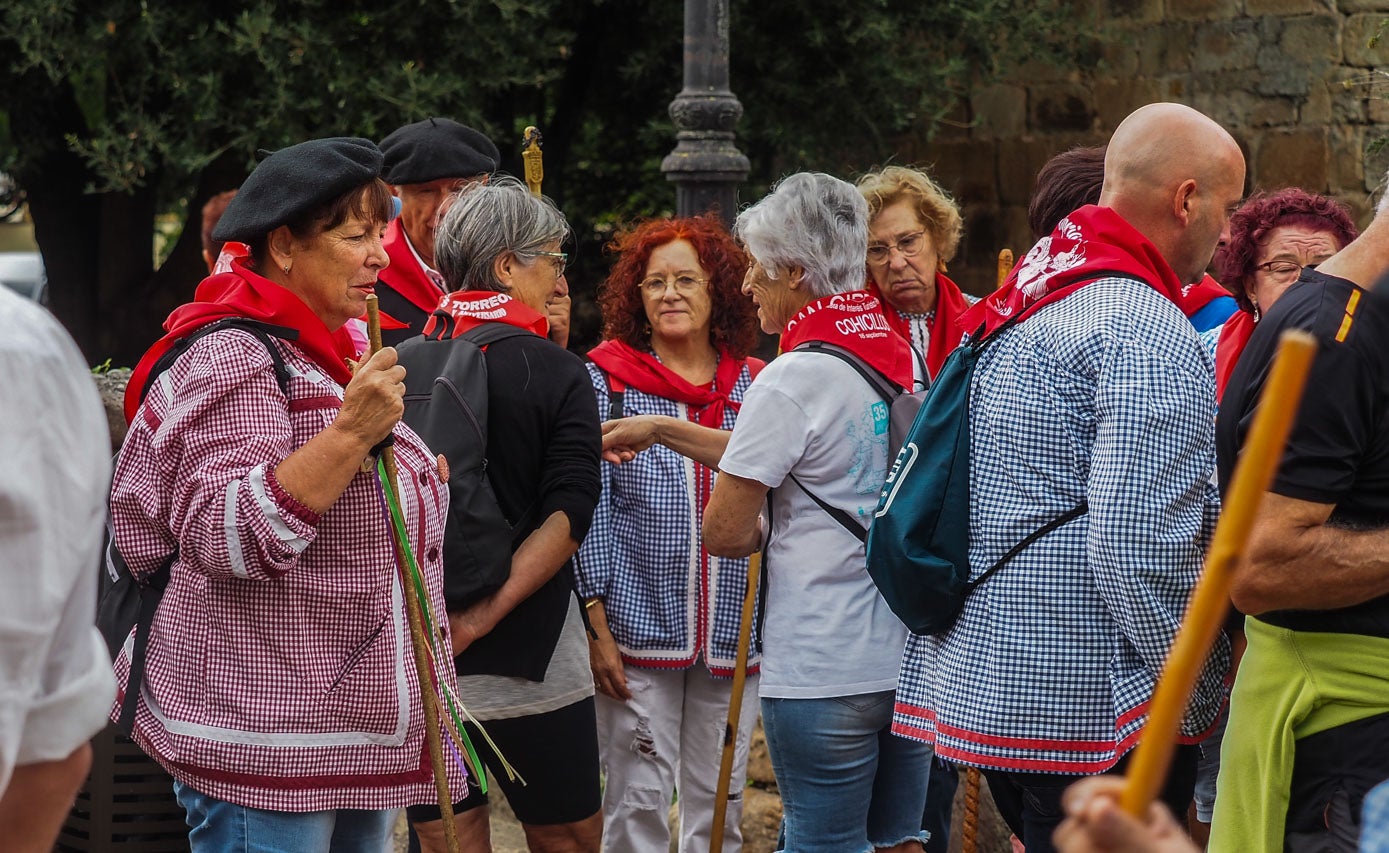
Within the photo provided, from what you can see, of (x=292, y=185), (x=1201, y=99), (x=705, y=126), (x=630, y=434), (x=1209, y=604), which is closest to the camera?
(x=1209, y=604)

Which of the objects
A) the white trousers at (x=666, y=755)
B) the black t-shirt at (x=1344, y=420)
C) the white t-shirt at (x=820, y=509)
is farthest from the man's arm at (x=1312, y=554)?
the white trousers at (x=666, y=755)

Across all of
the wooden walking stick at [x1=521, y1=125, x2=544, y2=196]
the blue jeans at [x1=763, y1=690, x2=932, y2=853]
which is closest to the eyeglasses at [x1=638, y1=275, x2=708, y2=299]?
the wooden walking stick at [x1=521, y1=125, x2=544, y2=196]

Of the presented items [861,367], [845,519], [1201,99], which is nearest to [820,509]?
[845,519]

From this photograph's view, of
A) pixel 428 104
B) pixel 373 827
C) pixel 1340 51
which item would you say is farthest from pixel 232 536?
pixel 1340 51

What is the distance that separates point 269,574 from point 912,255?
254 cm

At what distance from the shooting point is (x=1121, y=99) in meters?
9.64

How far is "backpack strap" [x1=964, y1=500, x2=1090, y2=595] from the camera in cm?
271

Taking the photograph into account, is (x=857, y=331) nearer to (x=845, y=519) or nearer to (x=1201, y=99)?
(x=845, y=519)

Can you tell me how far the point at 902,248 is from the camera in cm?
460

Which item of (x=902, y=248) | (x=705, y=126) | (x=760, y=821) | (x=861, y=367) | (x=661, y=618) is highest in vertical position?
(x=705, y=126)

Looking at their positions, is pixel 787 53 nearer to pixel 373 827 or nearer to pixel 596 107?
pixel 596 107

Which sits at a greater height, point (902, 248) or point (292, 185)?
point (292, 185)

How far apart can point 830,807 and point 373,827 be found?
96cm

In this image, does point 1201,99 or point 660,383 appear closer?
point 660,383
